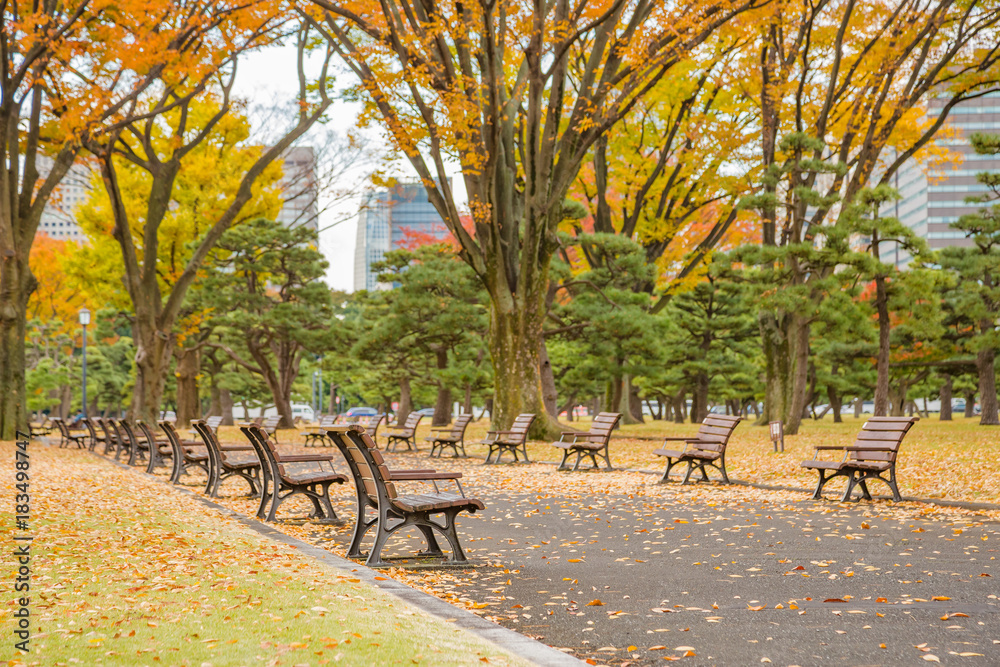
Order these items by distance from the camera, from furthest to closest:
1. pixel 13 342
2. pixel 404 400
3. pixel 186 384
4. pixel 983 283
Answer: pixel 404 400 → pixel 186 384 → pixel 983 283 → pixel 13 342

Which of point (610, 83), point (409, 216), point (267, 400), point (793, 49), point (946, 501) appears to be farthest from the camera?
point (409, 216)

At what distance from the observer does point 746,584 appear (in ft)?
17.6

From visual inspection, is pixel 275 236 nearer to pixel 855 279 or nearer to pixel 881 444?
pixel 855 279

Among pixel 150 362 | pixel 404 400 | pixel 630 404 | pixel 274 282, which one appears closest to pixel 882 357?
pixel 150 362

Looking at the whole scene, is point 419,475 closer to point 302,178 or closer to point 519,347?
point 519,347

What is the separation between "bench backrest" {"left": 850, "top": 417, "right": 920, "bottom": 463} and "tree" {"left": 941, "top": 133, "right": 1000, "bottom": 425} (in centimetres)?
1752

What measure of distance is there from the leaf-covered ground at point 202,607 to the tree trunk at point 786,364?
646 inches

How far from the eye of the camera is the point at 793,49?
20.6 m

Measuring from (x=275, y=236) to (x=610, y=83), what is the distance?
15.7m

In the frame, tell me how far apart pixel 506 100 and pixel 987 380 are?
18.7m

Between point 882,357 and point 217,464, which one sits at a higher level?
point 882,357

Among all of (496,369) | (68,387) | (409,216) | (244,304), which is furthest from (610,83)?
(409,216)

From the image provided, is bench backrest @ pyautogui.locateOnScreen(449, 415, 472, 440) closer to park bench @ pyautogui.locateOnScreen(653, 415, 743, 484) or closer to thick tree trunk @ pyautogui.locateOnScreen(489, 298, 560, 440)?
thick tree trunk @ pyautogui.locateOnScreen(489, 298, 560, 440)

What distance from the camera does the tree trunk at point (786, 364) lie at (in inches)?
837
